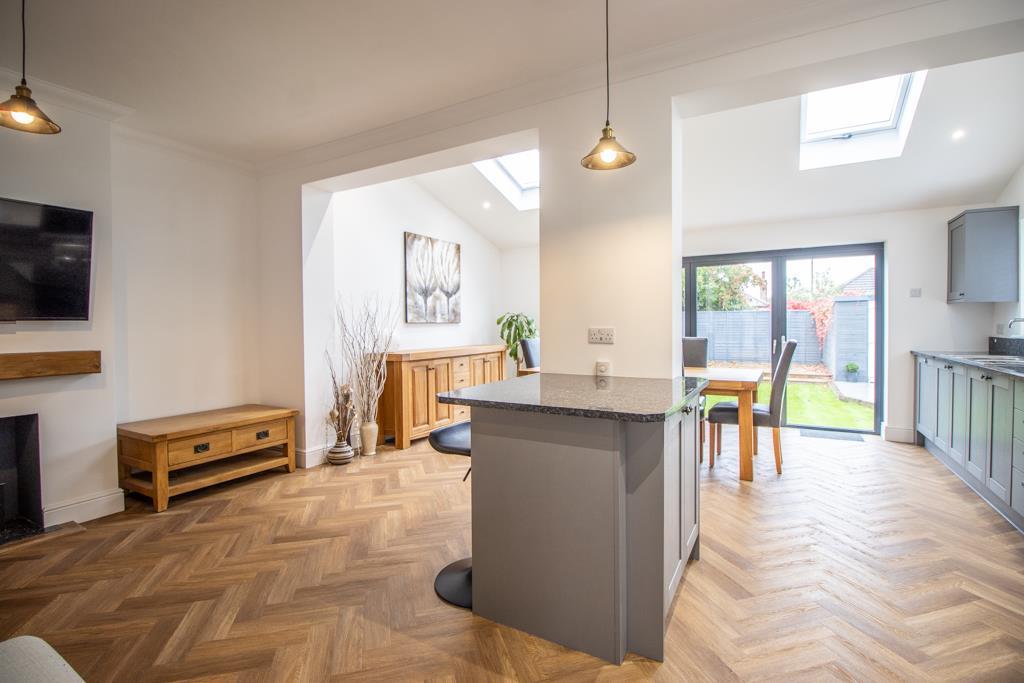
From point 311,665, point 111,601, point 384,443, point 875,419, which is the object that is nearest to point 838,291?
point 875,419

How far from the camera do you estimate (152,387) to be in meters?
3.47

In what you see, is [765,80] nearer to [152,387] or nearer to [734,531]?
[734,531]

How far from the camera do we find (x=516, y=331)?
6.17m

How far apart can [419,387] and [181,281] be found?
2087 mm

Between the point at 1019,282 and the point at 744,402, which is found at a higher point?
the point at 1019,282

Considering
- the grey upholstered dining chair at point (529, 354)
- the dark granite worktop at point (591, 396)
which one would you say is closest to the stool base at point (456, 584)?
the dark granite worktop at point (591, 396)

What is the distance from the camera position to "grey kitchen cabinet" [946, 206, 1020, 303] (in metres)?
3.81

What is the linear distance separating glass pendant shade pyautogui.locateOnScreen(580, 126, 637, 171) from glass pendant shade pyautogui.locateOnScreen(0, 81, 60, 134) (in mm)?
2088

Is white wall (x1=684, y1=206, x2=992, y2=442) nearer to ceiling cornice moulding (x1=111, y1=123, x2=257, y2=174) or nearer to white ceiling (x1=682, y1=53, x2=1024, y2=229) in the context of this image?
white ceiling (x1=682, y1=53, x2=1024, y2=229)

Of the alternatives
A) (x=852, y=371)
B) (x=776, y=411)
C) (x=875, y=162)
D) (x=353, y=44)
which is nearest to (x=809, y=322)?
(x=852, y=371)

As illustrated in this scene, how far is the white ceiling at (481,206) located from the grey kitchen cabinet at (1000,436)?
3748 mm

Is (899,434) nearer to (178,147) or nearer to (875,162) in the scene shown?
(875,162)

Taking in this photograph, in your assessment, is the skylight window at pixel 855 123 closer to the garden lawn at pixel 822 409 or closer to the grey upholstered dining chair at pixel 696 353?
the grey upholstered dining chair at pixel 696 353

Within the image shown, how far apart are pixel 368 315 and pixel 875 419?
17.0 ft
